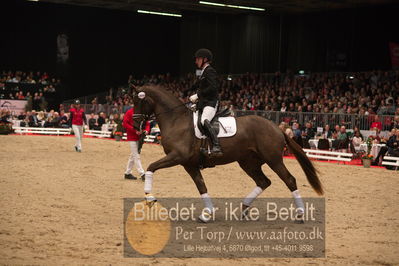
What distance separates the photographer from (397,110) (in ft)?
69.4

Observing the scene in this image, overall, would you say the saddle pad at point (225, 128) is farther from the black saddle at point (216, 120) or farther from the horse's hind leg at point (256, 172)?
the horse's hind leg at point (256, 172)

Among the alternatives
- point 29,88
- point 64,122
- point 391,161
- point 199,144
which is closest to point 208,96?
point 199,144

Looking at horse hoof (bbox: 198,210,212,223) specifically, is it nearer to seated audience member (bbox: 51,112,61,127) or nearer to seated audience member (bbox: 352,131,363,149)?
seated audience member (bbox: 352,131,363,149)

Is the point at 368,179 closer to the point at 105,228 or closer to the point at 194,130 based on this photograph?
the point at 194,130

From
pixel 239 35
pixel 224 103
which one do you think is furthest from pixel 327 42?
pixel 224 103

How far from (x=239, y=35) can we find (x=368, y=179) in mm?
24663

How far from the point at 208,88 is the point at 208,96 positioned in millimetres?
131

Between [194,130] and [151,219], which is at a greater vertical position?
[194,130]

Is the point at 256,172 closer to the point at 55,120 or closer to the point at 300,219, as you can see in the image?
the point at 300,219

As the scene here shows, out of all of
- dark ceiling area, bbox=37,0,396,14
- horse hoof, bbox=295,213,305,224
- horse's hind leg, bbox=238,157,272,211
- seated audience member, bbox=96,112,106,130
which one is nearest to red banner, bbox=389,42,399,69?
dark ceiling area, bbox=37,0,396,14

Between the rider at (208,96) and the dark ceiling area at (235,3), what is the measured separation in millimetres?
23898

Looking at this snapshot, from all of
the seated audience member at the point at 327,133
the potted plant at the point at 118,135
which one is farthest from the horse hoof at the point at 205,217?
the potted plant at the point at 118,135

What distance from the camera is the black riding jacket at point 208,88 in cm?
855

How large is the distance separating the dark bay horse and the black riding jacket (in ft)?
1.15
